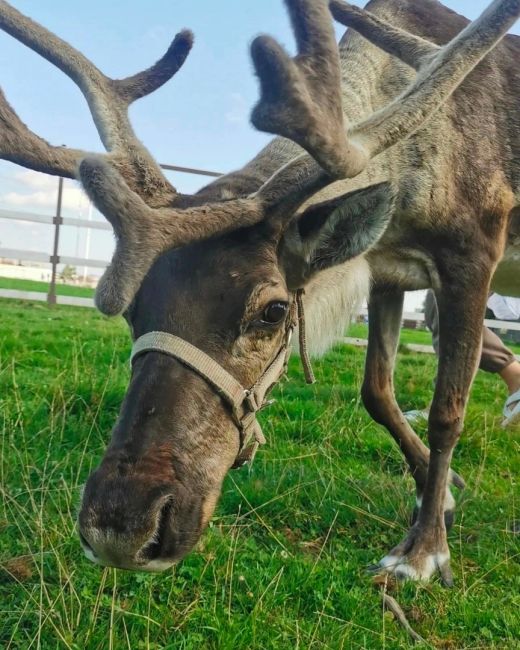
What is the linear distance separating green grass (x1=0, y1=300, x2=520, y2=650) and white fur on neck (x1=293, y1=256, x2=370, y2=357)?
0.75m

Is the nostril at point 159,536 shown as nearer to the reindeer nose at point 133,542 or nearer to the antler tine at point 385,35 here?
the reindeer nose at point 133,542

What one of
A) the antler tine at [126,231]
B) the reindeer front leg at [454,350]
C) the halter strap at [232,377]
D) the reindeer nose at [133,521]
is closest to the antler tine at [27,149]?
the antler tine at [126,231]

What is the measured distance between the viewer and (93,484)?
227 cm

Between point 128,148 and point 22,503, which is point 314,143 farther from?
point 22,503

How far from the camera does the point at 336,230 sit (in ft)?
10.1

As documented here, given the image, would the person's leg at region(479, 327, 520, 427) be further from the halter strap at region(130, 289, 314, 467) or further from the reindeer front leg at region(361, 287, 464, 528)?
the halter strap at region(130, 289, 314, 467)

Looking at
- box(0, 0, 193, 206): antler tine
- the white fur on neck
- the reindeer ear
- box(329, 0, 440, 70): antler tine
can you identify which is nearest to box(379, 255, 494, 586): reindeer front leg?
the white fur on neck

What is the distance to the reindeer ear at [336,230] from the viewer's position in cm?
298

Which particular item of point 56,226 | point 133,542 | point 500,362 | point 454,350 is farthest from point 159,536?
point 56,226

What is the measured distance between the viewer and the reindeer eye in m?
2.75

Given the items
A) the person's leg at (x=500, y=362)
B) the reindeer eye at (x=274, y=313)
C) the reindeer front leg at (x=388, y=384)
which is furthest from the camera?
the person's leg at (x=500, y=362)

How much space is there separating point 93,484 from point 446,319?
224cm

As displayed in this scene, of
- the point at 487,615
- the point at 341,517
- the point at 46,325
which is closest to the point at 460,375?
the point at 341,517

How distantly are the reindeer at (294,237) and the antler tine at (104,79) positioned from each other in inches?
0.5
